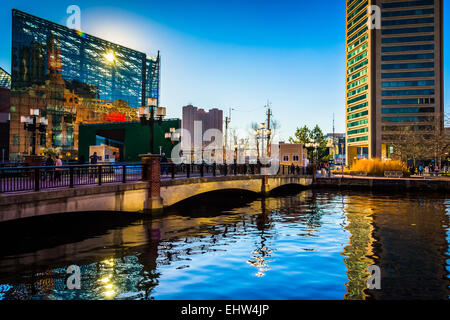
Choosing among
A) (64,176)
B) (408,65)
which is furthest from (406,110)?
(64,176)

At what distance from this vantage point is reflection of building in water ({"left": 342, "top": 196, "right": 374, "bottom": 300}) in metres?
7.34

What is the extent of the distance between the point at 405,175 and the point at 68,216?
4005 cm

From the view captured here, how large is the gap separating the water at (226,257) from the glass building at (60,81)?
52.6 metres

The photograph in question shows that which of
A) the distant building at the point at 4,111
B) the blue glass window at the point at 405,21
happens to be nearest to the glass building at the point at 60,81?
the distant building at the point at 4,111

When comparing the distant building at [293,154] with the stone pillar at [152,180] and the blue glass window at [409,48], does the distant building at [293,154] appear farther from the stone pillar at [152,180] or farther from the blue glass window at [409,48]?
the blue glass window at [409,48]

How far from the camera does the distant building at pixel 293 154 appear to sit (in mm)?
59531

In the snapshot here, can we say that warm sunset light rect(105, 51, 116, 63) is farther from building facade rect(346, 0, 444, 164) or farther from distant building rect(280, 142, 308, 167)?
building facade rect(346, 0, 444, 164)

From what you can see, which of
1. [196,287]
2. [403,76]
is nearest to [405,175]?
[196,287]

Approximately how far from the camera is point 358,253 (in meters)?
10.4

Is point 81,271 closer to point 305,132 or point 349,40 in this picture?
point 305,132

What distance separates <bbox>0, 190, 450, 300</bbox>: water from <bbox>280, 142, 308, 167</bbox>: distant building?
41993 mm

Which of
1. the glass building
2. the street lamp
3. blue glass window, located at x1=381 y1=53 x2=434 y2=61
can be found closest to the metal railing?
the street lamp

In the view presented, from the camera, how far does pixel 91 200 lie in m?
13.9

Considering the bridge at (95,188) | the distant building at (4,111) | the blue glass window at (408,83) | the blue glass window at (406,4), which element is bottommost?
the bridge at (95,188)
